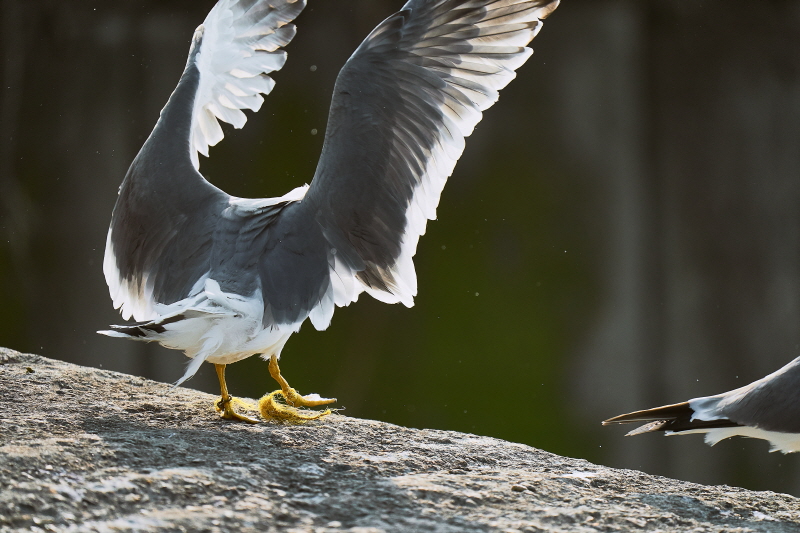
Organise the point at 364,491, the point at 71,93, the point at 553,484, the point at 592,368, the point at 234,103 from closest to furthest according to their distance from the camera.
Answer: the point at 364,491, the point at 553,484, the point at 234,103, the point at 592,368, the point at 71,93

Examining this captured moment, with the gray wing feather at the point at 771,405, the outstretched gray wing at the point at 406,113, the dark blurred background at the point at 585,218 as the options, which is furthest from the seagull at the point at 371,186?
the dark blurred background at the point at 585,218

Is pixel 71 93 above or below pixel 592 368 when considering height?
above

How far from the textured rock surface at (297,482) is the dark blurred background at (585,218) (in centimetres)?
312

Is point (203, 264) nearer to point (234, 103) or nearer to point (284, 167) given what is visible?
point (234, 103)

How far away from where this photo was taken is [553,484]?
1.81 metres

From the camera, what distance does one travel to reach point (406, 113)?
2277mm

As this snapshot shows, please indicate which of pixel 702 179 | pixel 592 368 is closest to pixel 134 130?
pixel 592 368

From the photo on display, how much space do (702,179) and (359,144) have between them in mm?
3759

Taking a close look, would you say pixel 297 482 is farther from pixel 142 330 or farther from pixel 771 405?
pixel 771 405

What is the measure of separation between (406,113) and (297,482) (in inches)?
44.0

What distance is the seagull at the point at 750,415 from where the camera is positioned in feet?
6.91

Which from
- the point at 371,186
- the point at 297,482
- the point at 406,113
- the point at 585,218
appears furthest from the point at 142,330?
the point at 585,218

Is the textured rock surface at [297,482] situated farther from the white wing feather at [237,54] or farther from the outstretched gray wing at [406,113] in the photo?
the white wing feather at [237,54]

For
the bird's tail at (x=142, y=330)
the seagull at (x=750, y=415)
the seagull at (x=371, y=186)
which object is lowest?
the seagull at (x=750, y=415)
